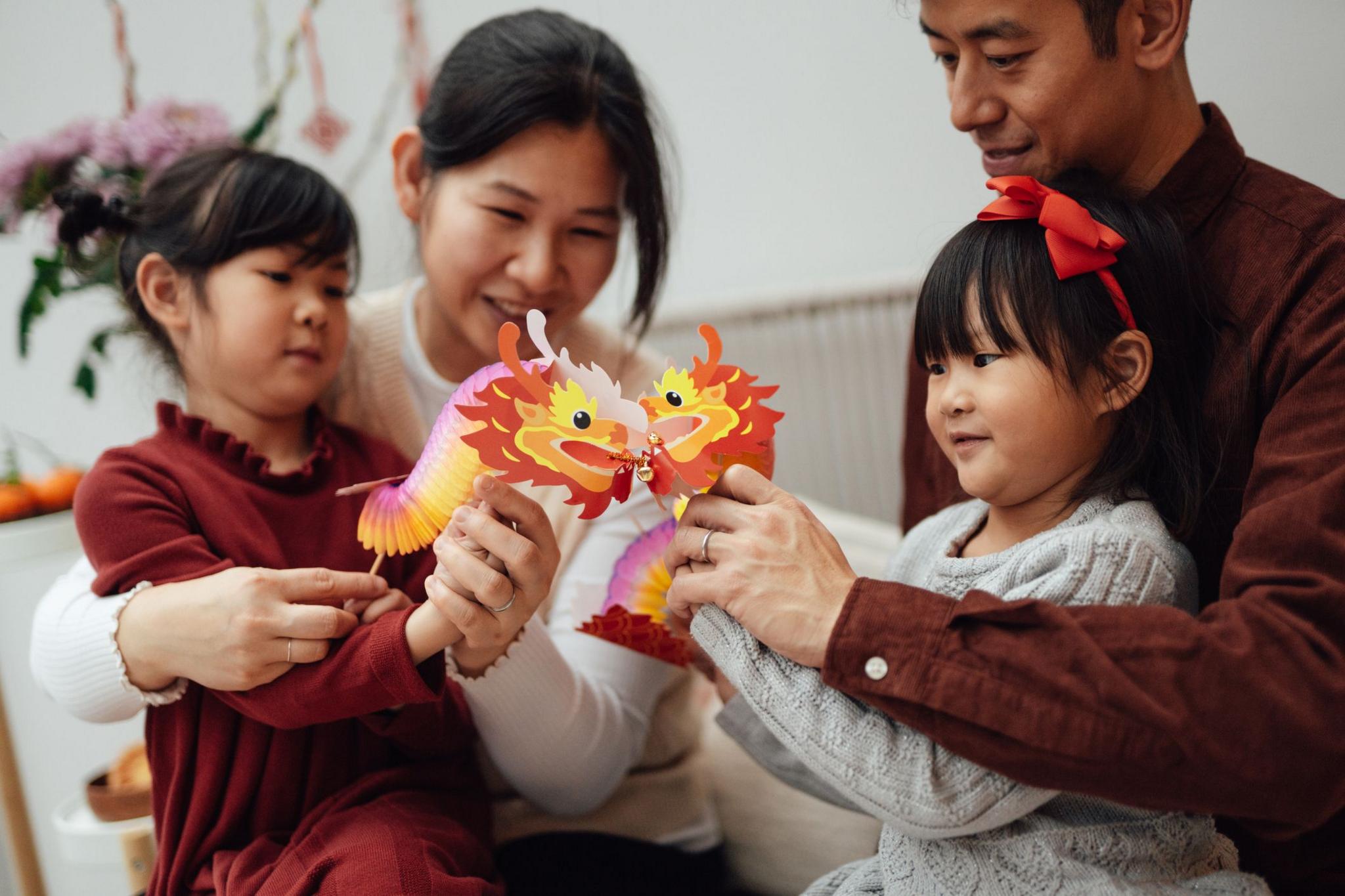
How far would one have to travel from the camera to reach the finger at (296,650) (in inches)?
39.0

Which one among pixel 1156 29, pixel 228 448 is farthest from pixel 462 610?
pixel 1156 29

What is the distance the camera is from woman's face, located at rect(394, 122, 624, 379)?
124 cm

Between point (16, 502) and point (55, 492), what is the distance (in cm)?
6

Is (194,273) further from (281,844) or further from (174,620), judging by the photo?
(281,844)

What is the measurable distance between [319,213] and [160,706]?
58 centimetres

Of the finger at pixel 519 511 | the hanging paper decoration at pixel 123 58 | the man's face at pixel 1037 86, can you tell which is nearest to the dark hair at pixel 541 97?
the man's face at pixel 1037 86

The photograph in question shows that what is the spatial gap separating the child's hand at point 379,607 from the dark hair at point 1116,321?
0.59m

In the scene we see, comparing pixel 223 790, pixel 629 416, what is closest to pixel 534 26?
pixel 629 416

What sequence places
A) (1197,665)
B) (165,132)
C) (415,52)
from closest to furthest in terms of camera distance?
(1197,665) → (165,132) → (415,52)

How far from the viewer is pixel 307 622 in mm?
985

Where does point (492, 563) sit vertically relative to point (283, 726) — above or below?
above

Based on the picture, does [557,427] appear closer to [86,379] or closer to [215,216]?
[215,216]

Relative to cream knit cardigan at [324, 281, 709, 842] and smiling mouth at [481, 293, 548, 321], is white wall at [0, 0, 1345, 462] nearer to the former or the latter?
cream knit cardigan at [324, 281, 709, 842]

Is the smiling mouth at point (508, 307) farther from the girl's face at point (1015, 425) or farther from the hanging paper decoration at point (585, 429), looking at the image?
the girl's face at point (1015, 425)
